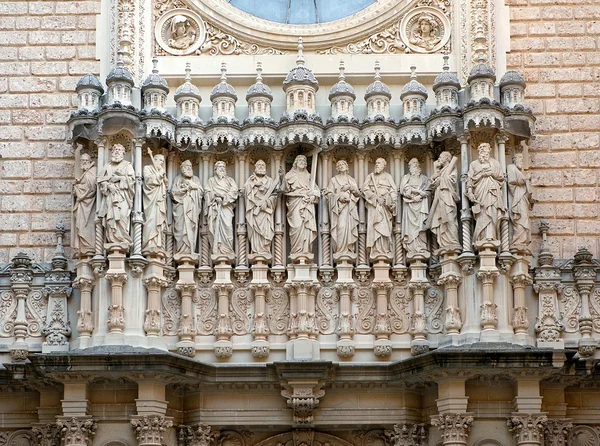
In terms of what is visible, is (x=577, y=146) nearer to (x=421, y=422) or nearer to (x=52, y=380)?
(x=421, y=422)

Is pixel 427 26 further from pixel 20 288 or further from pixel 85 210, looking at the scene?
pixel 20 288

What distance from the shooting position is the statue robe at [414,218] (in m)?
17.9

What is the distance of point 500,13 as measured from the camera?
1909cm

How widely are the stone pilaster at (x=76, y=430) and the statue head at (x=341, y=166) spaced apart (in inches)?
173

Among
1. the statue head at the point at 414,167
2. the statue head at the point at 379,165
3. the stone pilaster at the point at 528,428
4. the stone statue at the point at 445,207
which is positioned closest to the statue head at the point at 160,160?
the statue head at the point at 379,165

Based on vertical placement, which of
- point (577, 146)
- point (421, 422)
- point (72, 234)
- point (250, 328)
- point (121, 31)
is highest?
point (121, 31)

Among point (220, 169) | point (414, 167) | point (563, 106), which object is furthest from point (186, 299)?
point (563, 106)

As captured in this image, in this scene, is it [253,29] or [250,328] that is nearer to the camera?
[250,328]

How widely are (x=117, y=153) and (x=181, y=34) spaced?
229 cm

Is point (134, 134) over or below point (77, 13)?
below

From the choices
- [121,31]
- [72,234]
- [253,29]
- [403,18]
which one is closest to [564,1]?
[403,18]

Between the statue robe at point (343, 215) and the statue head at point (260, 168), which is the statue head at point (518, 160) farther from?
the statue head at point (260, 168)

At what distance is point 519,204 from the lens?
17719 mm

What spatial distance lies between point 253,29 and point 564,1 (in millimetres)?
4169
